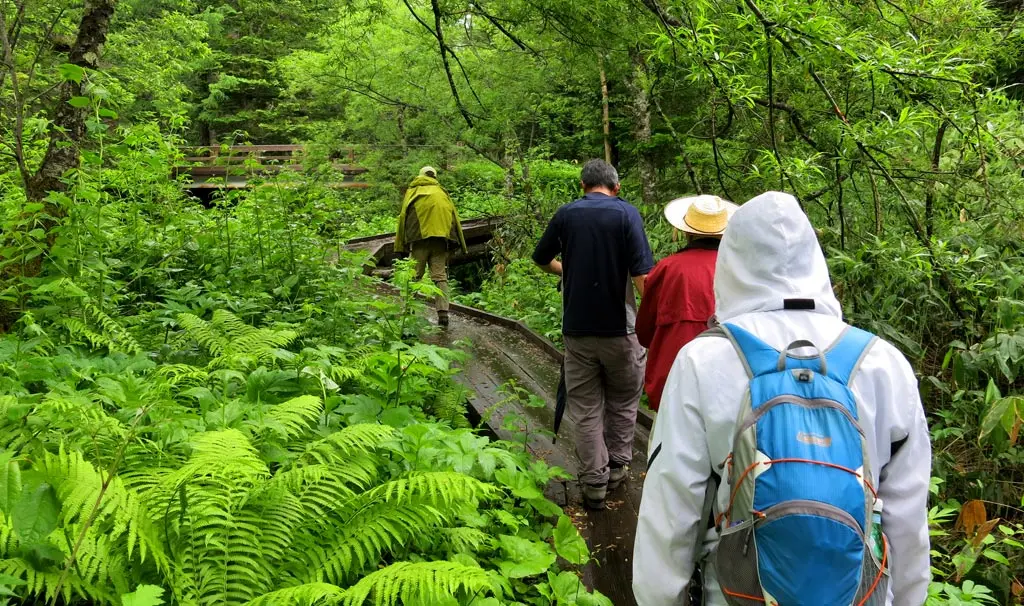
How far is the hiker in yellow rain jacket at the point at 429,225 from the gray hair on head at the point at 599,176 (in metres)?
4.07

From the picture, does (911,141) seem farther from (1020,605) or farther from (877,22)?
(1020,605)

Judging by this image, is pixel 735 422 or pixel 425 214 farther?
pixel 425 214

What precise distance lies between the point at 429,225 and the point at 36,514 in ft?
21.0

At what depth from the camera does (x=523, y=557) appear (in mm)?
3330

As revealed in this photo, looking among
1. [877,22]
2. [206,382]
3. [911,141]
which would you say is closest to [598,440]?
[206,382]

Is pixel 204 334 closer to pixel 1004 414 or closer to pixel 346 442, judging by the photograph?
pixel 346 442

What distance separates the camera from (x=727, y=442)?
5.65 ft

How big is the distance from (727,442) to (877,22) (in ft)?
20.7

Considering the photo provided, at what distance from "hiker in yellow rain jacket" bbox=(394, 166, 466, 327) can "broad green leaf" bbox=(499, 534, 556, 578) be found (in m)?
5.38

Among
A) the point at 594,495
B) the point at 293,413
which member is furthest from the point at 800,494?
the point at 594,495

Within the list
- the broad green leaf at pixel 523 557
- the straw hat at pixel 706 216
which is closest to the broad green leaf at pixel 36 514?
the broad green leaf at pixel 523 557

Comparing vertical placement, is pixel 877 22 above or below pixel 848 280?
above

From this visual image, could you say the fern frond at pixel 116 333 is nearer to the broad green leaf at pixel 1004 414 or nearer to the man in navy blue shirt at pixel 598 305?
the man in navy blue shirt at pixel 598 305

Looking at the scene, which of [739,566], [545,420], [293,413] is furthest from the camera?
[545,420]
